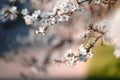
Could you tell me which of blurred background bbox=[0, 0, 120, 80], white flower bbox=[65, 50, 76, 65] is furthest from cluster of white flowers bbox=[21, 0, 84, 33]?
blurred background bbox=[0, 0, 120, 80]

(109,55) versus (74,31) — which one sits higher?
(74,31)

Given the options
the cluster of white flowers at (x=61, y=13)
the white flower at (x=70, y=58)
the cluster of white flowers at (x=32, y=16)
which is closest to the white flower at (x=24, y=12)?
the cluster of white flowers at (x=32, y=16)

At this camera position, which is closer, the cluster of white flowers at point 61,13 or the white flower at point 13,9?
the cluster of white flowers at point 61,13

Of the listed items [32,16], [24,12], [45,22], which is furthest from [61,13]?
[24,12]

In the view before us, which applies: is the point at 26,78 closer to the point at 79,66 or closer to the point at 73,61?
the point at 79,66

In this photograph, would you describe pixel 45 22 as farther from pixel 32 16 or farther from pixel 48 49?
pixel 48 49

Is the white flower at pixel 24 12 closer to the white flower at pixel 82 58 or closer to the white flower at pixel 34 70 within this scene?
the white flower at pixel 34 70

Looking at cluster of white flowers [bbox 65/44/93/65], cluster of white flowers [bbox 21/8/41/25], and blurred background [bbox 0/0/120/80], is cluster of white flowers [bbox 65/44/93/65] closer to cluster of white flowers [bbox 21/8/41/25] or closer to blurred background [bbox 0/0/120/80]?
cluster of white flowers [bbox 21/8/41/25]

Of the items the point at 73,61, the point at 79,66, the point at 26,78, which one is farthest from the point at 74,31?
the point at 73,61
